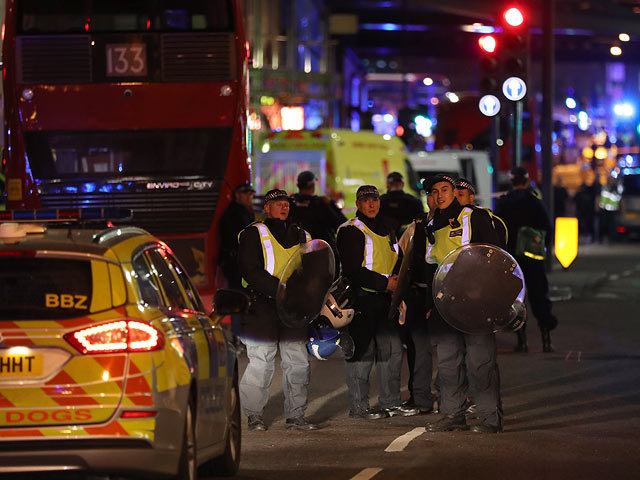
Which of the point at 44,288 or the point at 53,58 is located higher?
the point at 53,58

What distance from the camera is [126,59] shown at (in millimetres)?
16266

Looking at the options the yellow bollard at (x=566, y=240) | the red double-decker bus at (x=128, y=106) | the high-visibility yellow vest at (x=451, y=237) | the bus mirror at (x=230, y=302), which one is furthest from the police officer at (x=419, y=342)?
the yellow bollard at (x=566, y=240)

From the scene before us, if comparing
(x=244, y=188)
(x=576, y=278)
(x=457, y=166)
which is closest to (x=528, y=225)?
(x=244, y=188)

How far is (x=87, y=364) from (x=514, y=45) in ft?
45.4

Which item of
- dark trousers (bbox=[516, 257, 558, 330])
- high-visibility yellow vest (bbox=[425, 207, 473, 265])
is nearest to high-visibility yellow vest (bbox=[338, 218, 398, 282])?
high-visibility yellow vest (bbox=[425, 207, 473, 265])

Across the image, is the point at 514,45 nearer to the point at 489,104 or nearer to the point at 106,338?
the point at 489,104

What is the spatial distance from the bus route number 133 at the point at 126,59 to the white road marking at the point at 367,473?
8.63m

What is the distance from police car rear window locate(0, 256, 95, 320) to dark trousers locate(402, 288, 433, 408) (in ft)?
16.1

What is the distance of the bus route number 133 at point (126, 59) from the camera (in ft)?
53.3

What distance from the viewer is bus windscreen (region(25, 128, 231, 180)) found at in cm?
1644

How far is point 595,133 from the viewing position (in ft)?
354

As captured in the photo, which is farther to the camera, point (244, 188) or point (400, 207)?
point (244, 188)

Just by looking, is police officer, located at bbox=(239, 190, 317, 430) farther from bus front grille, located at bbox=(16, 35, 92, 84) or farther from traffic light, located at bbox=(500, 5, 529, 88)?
traffic light, located at bbox=(500, 5, 529, 88)

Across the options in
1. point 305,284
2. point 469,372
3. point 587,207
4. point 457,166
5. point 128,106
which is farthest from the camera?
point 587,207
